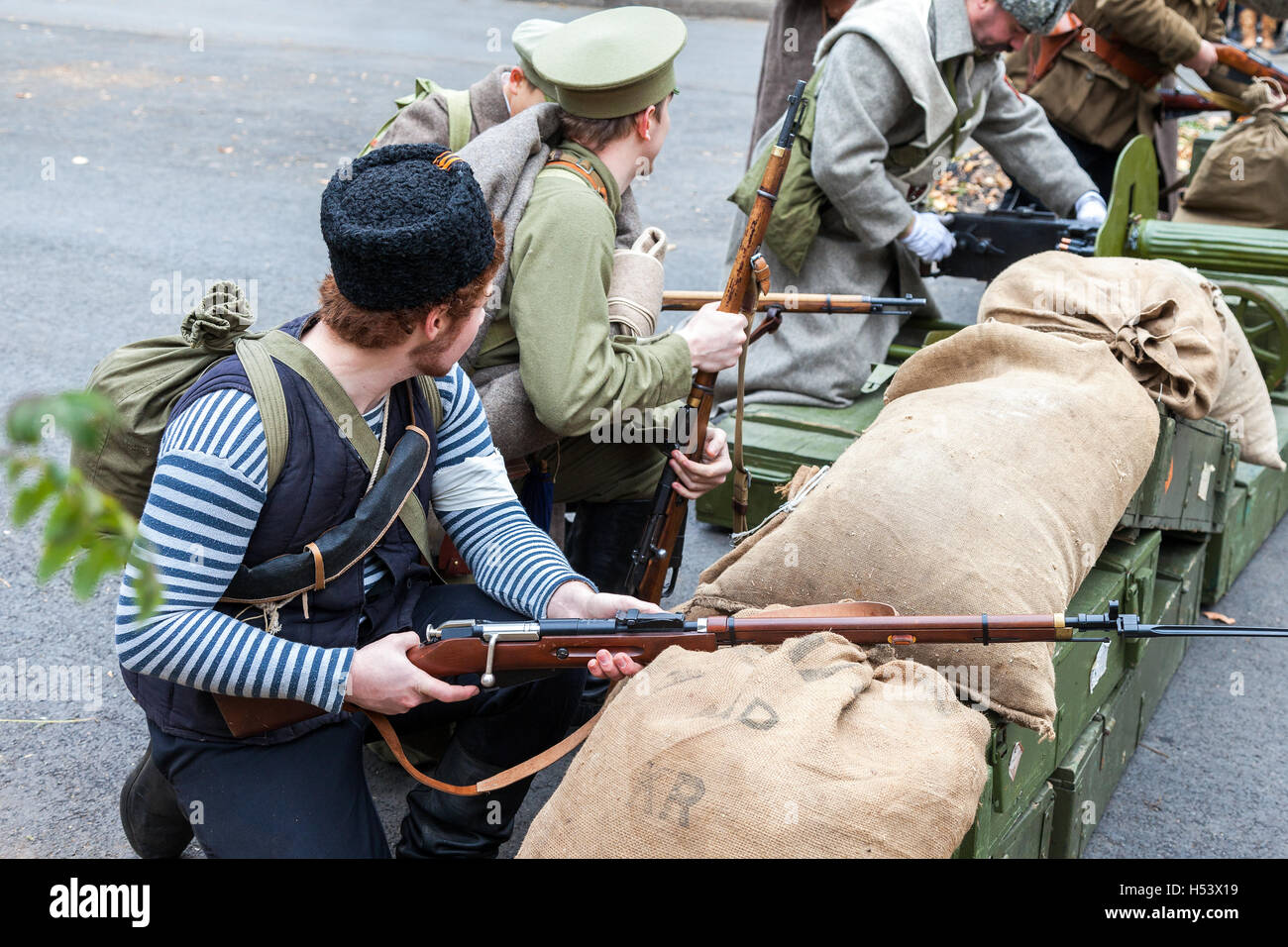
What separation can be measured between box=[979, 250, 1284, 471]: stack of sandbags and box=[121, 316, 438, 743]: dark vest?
1718 millimetres

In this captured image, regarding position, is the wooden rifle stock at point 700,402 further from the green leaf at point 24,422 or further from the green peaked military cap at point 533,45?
the green leaf at point 24,422

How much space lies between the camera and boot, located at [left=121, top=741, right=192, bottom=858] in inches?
105

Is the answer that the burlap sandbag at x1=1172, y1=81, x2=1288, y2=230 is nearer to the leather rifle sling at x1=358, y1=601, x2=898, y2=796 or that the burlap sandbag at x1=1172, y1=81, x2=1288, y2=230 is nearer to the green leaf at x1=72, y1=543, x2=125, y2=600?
the leather rifle sling at x1=358, y1=601, x2=898, y2=796

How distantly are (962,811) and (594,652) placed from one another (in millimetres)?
613

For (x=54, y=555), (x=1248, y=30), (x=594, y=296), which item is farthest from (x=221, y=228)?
(x=1248, y=30)

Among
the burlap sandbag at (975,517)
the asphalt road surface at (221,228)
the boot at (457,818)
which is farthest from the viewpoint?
the asphalt road surface at (221,228)

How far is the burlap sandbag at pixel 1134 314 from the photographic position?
3.21m

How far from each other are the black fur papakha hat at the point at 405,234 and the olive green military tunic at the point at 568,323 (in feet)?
1.89

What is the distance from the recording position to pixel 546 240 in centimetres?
280

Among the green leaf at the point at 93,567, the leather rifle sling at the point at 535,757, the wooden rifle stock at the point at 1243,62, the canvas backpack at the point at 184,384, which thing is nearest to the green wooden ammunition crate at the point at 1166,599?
the leather rifle sling at the point at 535,757

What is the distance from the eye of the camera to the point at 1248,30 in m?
14.5

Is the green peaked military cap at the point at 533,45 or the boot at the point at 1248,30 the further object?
the boot at the point at 1248,30

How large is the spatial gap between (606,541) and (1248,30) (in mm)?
13852

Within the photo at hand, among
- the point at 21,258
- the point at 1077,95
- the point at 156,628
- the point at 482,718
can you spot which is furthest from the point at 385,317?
the point at 21,258
